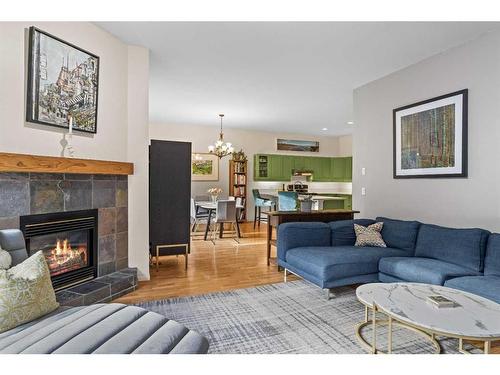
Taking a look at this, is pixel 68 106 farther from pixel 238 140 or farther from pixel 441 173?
pixel 238 140

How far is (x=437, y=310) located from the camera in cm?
175

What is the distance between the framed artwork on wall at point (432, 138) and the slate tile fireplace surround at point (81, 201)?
3489 mm

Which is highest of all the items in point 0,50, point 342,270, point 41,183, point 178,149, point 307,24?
point 307,24

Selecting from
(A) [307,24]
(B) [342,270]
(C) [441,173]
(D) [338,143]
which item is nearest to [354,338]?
(B) [342,270]

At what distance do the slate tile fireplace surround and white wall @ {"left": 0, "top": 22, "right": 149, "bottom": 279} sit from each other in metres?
0.15

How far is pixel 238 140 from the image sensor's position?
27.2 feet

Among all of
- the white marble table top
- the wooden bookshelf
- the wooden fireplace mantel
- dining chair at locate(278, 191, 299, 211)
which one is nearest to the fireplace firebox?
the wooden fireplace mantel

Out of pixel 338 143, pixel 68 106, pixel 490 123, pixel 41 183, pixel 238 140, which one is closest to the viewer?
pixel 41 183

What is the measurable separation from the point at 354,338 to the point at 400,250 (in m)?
1.50

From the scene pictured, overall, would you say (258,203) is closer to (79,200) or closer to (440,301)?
(79,200)

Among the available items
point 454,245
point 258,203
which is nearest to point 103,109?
point 454,245

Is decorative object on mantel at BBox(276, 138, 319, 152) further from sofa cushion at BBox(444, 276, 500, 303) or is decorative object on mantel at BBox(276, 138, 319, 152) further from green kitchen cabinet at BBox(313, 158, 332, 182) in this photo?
sofa cushion at BBox(444, 276, 500, 303)

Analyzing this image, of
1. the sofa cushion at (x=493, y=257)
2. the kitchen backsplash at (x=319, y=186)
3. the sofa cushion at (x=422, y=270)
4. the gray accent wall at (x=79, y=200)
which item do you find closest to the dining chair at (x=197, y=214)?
the kitchen backsplash at (x=319, y=186)

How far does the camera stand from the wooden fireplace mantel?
207 centimetres
